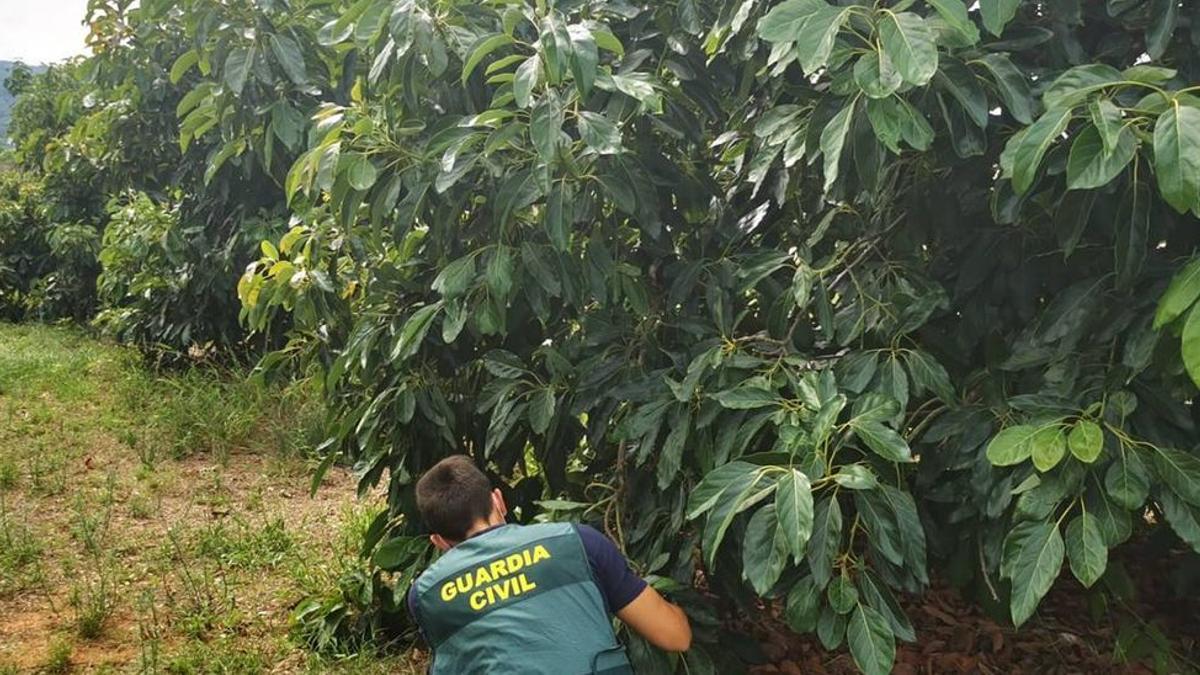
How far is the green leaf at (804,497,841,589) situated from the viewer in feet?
5.26

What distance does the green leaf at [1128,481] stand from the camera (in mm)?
1460

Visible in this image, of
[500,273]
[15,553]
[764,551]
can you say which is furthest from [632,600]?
[15,553]

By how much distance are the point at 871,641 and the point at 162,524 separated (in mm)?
3626

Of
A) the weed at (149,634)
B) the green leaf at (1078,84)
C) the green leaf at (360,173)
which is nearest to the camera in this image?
the green leaf at (1078,84)

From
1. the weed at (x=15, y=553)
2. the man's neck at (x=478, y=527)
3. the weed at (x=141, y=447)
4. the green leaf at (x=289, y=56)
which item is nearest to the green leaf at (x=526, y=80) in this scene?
the man's neck at (x=478, y=527)

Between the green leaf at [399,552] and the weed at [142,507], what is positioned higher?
the green leaf at [399,552]

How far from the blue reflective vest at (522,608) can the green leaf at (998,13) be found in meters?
1.16

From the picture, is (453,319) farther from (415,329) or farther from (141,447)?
(141,447)

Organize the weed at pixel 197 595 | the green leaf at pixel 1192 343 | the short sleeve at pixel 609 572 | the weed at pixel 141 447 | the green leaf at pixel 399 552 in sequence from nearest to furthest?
the green leaf at pixel 1192 343 < the short sleeve at pixel 609 572 < the green leaf at pixel 399 552 < the weed at pixel 197 595 < the weed at pixel 141 447

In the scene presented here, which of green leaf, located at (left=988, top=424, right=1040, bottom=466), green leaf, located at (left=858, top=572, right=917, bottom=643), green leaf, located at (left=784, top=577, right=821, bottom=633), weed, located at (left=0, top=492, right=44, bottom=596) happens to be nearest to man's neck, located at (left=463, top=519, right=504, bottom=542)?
green leaf, located at (left=784, top=577, right=821, bottom=633)

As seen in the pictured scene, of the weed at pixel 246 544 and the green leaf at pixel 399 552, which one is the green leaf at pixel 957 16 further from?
the weed at pixel 246 544

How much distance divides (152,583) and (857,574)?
2958 mm

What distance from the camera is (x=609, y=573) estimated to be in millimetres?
1922

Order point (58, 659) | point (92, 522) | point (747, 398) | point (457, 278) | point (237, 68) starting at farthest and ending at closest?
point (92, 522) → point (58, 659) → point (237, 68) → point (457, 278) → point (747, 398)
